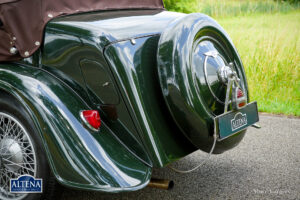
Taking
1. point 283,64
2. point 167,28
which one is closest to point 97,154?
point 167,28

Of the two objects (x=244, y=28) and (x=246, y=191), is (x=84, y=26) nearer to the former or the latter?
(x=246, y=191)

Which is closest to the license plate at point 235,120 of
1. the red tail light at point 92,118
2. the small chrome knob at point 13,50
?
the red tail light at point 92,118

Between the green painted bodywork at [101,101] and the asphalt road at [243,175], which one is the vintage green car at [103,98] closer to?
the green painted bodywork at [101,101]

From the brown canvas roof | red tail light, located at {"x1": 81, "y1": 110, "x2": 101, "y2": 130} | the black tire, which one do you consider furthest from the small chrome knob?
red tail light, located at {"x1": 81, "y1": 110, "x2": 101, "y2": 130}

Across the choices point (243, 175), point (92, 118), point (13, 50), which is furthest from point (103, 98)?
point (243, 175)

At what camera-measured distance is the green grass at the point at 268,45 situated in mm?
5844

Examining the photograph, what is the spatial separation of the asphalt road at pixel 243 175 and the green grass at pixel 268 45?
145 centimetres

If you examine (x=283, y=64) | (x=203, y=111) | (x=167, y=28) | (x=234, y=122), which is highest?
(x=167, y=28)

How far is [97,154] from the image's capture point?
228cm

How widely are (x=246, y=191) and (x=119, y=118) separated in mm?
1235

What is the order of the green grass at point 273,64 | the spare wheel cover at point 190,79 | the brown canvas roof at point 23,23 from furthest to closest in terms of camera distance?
the green grass at point 273,64 < the brown canvas roof at point 23,23 < the spare wheel cover at point 190,79

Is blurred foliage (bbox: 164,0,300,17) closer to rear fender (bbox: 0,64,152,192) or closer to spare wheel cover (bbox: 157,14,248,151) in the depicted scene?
spare wheel cover (bbox: 157,14,248,151)

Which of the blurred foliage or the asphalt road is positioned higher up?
the blurred foliage

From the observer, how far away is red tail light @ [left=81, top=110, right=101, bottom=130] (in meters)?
2.40
